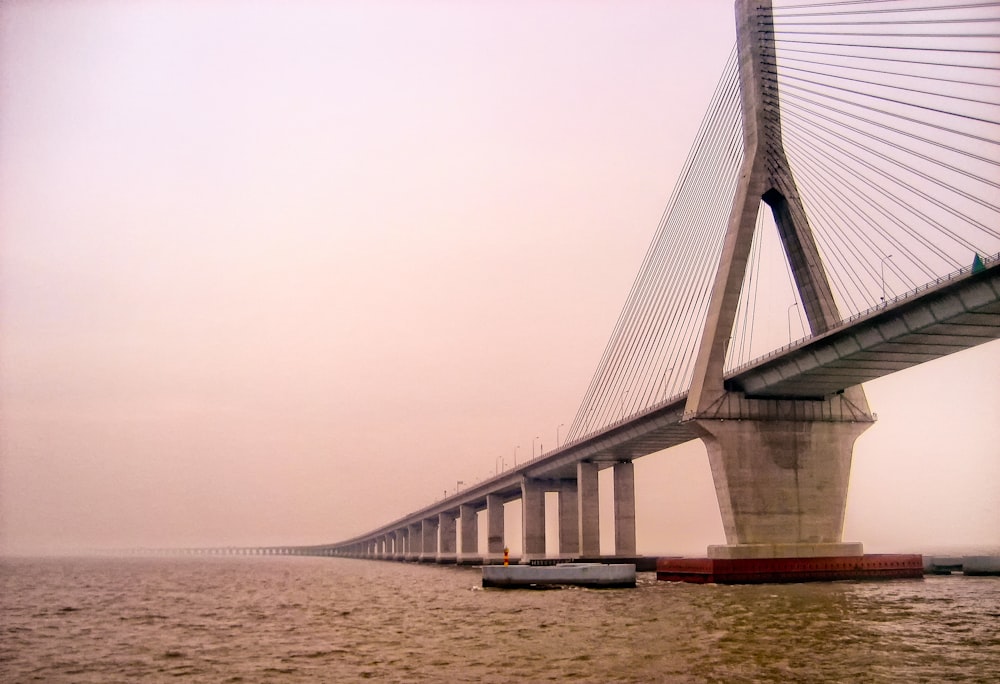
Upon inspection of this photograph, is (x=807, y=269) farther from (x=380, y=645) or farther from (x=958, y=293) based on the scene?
(x=380, y=645)

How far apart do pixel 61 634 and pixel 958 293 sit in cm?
3665

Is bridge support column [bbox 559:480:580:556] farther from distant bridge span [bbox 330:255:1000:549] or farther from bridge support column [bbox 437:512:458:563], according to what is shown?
bridge support column [bbox 437:512:458:563]

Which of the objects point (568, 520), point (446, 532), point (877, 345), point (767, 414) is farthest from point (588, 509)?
point (446, 532)

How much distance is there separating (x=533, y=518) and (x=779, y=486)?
51.4 meters

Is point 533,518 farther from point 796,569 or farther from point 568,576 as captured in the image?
point 796,569

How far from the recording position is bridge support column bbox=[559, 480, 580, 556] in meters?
93.9

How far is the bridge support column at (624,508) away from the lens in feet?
273

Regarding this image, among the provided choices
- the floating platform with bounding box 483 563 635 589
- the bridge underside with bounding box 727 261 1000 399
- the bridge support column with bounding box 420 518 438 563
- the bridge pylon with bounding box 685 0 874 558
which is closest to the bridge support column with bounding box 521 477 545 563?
the floating platform with bounding box 483 563 635 589

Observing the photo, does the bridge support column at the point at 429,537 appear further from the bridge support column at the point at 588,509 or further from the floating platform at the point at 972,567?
the floating platform at the point at 972,567

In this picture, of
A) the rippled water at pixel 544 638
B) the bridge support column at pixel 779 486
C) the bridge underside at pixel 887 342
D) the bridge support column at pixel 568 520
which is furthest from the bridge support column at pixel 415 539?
the rippled water at pixel 544 638

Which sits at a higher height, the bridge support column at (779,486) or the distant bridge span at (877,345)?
the distant bridge span at (877,345)

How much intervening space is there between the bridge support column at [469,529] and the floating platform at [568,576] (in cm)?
7159

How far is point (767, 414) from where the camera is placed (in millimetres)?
53906

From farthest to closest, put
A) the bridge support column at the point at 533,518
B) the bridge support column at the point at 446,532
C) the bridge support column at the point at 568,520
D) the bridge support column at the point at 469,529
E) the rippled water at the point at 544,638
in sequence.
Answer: the bridge support column at the point at 446,532 → the bridge support column at the point at 469,529 → the bridge support column at the point at 533,518 → the bridge support column at the point at 568,520 → the rippled water at the point at 544,638
